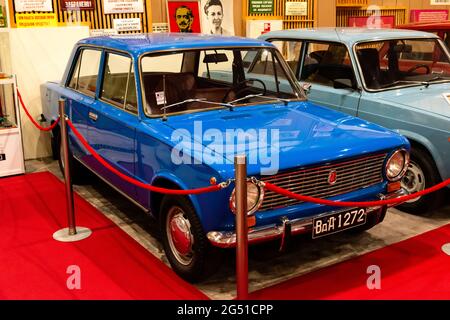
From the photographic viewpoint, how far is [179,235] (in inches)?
128

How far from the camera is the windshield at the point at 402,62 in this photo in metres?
4.85

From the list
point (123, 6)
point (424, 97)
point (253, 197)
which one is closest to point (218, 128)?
Answer: point (253, 197)

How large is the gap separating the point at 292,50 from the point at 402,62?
3.95ft

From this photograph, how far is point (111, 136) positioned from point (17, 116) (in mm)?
2142

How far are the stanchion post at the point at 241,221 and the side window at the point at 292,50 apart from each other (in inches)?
131

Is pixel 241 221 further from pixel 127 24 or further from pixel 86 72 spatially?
pixel 127 24

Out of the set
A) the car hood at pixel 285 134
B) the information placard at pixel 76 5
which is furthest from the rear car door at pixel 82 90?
the information placard at pixel 76 5

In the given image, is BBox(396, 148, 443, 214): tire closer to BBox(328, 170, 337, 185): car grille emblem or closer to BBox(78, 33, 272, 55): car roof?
BBox(328, 170, 337, 185): car grille emblem

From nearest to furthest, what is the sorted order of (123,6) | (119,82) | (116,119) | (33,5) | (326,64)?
1. (116,119)
2. (119,82)
3. (326,64)
4. (33,5)
5. (123,6)

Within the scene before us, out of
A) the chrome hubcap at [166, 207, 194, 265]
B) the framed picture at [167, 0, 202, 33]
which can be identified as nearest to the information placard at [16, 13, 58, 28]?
the framed picture at [167, 0, 202, 33]

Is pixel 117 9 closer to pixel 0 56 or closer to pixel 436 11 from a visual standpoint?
pixel 0 56

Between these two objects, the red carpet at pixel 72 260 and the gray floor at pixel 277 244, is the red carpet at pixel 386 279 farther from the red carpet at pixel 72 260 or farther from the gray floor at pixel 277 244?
the red carpet at pixel 72 260

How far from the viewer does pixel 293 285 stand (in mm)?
3277
